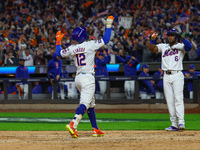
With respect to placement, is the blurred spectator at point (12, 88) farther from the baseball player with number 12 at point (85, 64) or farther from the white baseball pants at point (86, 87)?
the white baseball pants at point (86, 87)

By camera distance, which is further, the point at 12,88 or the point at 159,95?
the point at 12,88

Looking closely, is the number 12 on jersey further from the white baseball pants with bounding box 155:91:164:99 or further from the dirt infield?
the white baseball pants with bounding box 155:91:164:99

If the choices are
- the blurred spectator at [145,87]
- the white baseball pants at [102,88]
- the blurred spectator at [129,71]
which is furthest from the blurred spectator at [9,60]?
the blurred spectator at [145,87]

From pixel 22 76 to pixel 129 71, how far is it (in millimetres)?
4431

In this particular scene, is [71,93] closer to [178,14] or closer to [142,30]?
[142,30]

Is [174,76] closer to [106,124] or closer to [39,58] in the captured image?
[106,124]

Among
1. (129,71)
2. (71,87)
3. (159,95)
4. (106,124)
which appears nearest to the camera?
(106,124)

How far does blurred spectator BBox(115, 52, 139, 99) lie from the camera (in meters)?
14.0

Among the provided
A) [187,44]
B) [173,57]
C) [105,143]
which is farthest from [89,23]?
[105,143]

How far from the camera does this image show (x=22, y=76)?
1548 cm

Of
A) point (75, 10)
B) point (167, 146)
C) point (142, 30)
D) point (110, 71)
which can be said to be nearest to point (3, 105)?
point (110, 71)

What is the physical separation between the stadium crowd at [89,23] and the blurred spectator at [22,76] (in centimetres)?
112

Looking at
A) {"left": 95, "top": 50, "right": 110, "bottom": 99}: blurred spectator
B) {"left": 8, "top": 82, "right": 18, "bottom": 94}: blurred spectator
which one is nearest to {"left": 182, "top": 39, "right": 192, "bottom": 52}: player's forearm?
{"left": 95, "top": 50, "right": 110, "bottom": 99}: blurred spectator

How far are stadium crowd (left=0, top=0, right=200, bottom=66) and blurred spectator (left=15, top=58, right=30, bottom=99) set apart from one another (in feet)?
3.68
